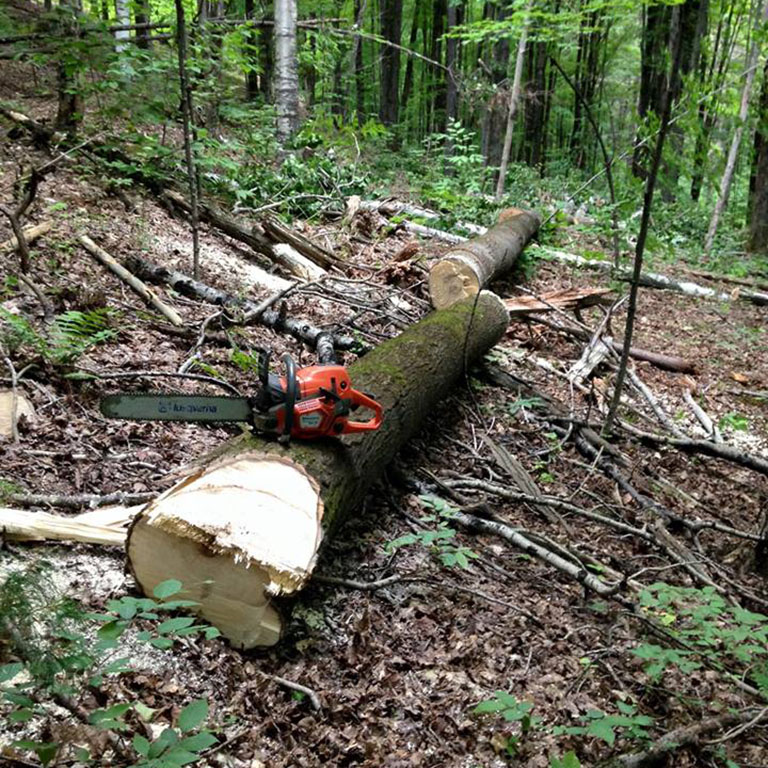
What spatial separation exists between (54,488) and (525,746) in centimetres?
239

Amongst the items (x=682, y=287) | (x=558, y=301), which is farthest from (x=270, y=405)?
(x=682, y=287)

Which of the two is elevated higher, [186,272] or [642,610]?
[186,272]

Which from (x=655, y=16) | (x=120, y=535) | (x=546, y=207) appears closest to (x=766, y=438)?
(x=120, y=535)

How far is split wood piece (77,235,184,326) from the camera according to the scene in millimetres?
4929

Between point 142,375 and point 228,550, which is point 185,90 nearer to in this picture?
point 142,375

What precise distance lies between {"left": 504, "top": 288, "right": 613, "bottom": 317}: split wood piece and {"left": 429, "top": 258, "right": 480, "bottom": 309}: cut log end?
2.48ft

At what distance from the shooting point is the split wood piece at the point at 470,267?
6406 mm

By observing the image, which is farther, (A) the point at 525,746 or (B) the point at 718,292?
(B) the point at 718,292

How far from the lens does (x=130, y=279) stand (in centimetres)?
517

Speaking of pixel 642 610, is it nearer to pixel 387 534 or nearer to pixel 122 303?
pixel 387 534

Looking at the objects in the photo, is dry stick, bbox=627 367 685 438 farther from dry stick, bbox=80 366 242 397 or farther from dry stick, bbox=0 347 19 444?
dry stick, bbox=0 347 19 444

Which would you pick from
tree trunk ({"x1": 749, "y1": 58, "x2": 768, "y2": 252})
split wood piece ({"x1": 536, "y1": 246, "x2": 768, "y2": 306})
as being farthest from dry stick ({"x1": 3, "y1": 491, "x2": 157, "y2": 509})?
tree trunk ({"x1": 749, "y1": 58, "x2": 768, "y2": 252})

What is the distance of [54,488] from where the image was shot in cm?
296

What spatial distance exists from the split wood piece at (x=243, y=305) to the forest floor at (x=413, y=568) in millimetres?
175
